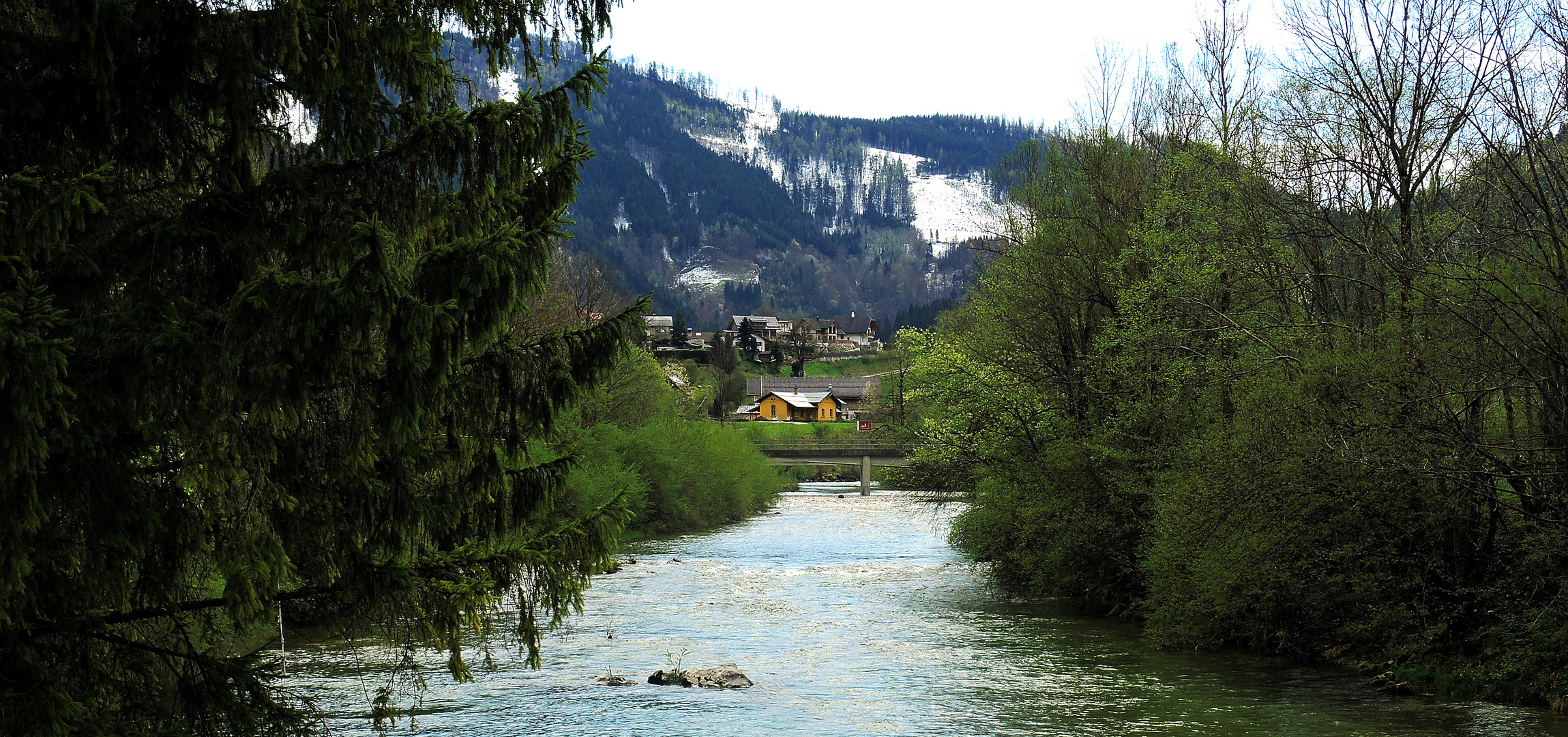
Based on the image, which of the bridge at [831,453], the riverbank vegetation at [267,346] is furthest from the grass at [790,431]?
the riverbank vegetation at [267,346]

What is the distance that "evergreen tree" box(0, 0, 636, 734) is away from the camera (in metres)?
6.09

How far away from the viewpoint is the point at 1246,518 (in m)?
18.2

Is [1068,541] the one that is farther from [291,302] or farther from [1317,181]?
[291,302]

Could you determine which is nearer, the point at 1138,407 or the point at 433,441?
the point at 433,441

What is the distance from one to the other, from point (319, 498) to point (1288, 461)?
551 inches

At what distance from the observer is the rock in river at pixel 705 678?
Result: 18.3 metres

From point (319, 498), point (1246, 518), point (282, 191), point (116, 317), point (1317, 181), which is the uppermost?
point (1317, 181)

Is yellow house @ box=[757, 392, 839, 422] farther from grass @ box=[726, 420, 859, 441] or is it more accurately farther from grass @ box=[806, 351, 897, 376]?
grass @ box=[806, 351, 897, 376]

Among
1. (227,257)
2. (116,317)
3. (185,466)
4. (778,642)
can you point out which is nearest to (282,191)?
(227,257)

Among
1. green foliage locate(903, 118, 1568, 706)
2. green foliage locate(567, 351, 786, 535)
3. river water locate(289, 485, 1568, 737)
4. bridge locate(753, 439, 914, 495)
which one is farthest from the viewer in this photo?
bridge locate(753, 439, 914, 495)

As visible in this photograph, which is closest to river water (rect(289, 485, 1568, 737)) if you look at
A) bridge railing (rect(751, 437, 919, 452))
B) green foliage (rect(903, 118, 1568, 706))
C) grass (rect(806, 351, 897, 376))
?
green foliage (rect(903, 118, 1568, 706))

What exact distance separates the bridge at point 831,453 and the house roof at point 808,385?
184 ft

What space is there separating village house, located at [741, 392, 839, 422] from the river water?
93079 mm

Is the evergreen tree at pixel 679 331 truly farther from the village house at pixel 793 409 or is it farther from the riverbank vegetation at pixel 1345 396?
the riverbank vegetation at pixel 1345 396
